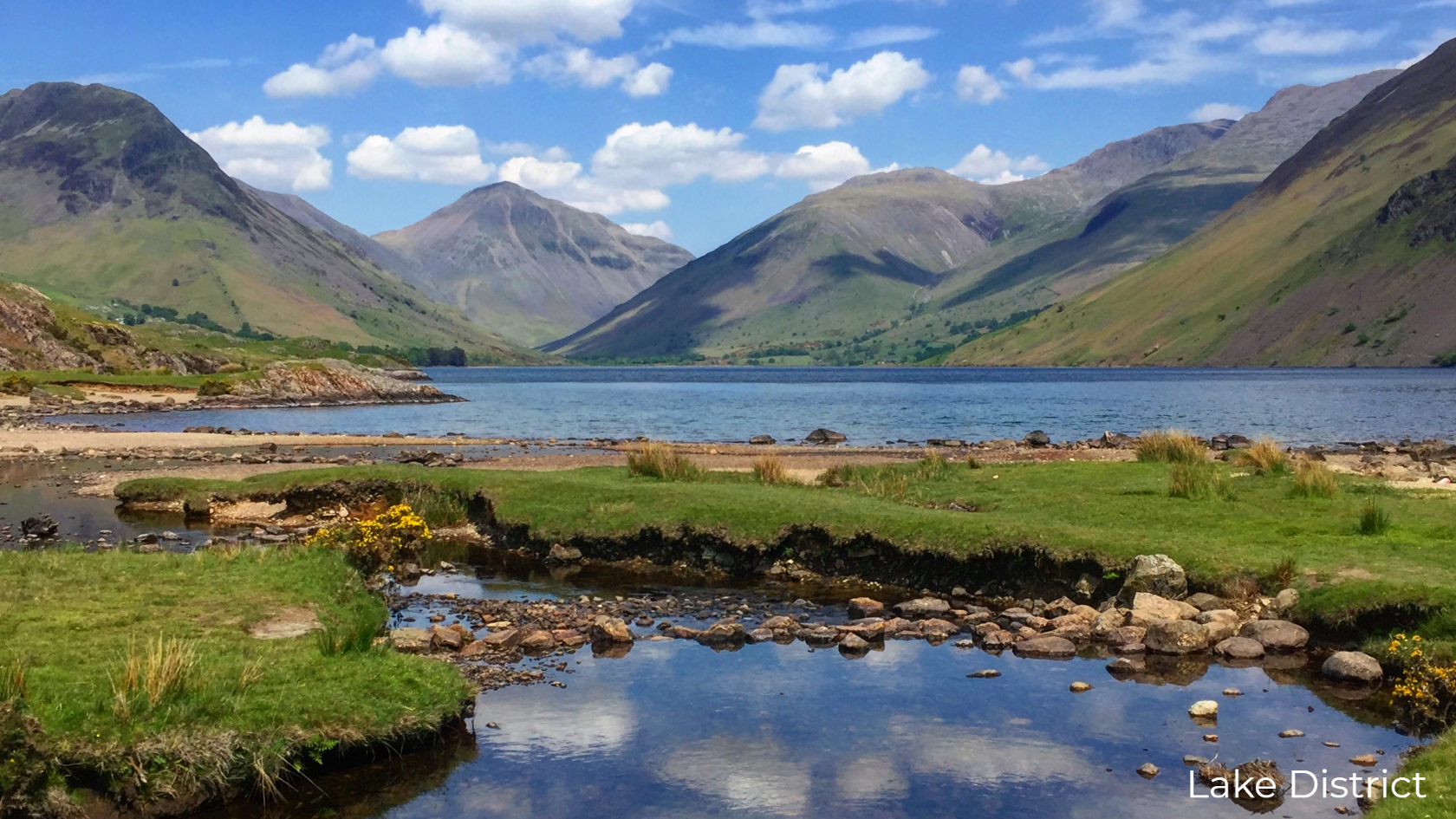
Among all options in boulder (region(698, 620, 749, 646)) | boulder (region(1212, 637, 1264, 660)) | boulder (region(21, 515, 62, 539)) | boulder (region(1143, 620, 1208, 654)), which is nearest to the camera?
boulder (region(1212, 637, 1264, 660))

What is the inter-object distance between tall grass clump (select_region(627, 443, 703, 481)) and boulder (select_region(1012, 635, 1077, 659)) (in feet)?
57.0

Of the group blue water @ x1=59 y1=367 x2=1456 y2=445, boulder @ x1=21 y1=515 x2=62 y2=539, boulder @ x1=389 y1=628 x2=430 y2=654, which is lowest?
blue water @ x1=59 y1=367 x2=1456 y2=445

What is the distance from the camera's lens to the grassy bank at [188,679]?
1247 centimetres

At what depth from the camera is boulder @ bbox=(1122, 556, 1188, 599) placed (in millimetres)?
22312

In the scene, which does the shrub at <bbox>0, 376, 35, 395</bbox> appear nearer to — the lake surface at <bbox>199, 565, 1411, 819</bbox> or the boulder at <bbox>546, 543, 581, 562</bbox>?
the boulder at <bbox>546, 543, 581, 562</bbox>

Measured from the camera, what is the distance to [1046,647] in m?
20.4

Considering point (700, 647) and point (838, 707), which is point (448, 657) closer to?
point (700, 647)

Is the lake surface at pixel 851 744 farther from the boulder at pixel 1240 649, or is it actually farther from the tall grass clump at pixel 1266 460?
the tall grass clump at pixel 1266 460

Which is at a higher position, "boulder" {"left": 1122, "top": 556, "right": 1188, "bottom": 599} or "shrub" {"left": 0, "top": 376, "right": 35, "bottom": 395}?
"shrub" {"left": 0, "top": 376, "right": 35, "bottom": 395}

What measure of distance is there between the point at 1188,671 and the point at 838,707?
670cm

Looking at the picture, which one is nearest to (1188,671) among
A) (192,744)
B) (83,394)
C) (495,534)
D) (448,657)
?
(448,657)

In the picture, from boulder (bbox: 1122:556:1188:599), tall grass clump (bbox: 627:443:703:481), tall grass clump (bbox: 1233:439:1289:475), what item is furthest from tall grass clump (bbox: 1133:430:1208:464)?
tall grass clump (bbox: 627:443:703:481)

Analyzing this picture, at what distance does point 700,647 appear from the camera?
68.7 ft

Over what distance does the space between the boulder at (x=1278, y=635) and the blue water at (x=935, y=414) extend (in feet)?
181
